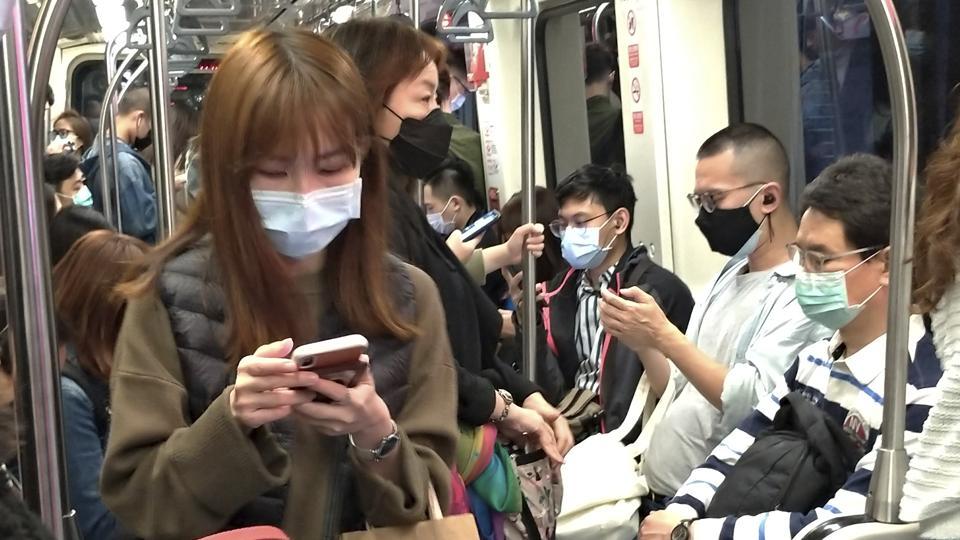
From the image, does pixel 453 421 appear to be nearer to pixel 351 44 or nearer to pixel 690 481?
pixel 351 44

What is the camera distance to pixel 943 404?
1672 mm

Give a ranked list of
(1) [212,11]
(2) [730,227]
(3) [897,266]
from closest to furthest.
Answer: (3) [897,266], (2) [730,227], (1) [212,11]

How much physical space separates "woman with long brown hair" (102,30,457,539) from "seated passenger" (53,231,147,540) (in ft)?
2.60

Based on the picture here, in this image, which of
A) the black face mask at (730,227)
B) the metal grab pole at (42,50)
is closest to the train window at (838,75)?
the black face mask at (730,227)

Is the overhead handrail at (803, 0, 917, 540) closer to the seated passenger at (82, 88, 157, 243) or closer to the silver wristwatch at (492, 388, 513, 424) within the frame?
the silver wristwatch at (492, 388, 513, 424)

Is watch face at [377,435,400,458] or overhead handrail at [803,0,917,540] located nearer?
watch face at [377,435,400,458]

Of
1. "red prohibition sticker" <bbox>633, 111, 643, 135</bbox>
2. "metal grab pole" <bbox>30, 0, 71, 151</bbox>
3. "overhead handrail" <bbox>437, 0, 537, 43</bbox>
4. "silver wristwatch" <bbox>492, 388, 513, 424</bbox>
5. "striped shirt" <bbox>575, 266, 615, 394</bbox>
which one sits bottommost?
"striped shirt" <bbox>575, 266, 615, 394</bbox>

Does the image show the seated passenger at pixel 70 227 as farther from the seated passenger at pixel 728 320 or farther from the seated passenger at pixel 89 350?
the seated passenger at pixel 728 320

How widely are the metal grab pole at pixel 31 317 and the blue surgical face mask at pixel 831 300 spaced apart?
5.39ft

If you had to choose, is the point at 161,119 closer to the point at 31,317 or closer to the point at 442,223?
the point at 31,317

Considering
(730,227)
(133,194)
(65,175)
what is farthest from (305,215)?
(133,194)

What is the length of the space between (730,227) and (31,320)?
2292 mm

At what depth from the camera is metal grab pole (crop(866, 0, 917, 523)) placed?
1799 mm

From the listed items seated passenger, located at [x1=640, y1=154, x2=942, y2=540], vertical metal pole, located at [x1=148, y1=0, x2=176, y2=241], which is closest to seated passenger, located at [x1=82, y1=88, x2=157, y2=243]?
vertical metal pole, located at [x1=148, y1=0, x2=176, y2=241]
